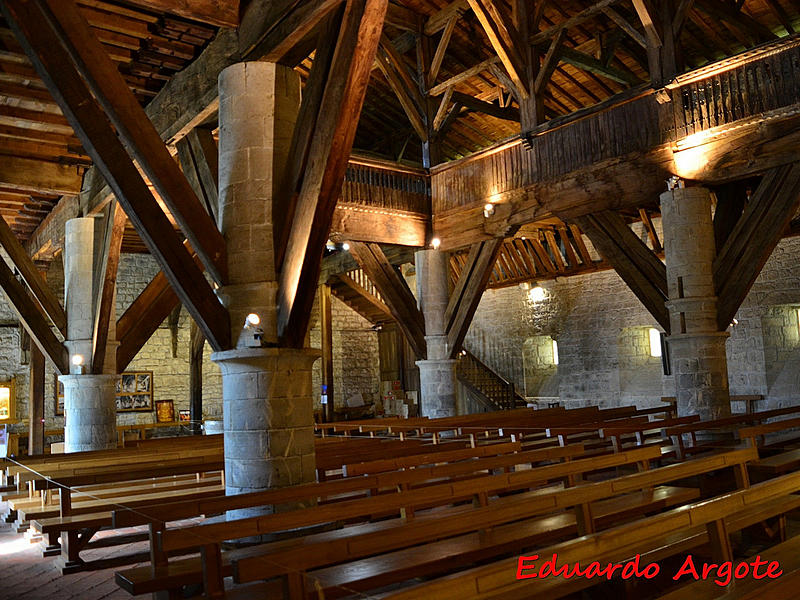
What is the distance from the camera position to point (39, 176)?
9.12 metres

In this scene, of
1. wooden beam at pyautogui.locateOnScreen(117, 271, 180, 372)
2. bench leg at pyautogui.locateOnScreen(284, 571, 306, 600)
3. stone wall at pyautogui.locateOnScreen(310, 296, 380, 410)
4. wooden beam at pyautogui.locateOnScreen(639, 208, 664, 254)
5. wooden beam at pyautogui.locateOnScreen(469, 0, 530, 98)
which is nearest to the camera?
Result: bench leg at pyautogui.locateOnScreen(284, 571, 306, 600)

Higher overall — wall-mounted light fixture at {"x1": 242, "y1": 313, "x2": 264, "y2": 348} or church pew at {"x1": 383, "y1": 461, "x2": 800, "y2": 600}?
wall-mounted light fixture at {"x1": 242, "y1": 313, "x2": 264, "y2": 348}

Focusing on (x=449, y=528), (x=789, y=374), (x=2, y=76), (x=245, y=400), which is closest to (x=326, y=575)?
(x=449, y=528)

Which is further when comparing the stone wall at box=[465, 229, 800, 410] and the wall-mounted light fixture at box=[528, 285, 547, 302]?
the wall-mounted light fixture at box=[528, 285, 547, 302]

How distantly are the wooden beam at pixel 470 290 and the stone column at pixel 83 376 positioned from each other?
17.1 feet

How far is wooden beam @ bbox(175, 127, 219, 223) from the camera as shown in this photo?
5.76m

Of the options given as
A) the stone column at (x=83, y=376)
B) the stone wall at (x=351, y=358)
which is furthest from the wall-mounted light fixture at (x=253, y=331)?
the stone wall at (x=351, y=358)

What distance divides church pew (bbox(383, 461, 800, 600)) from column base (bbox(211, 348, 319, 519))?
7.42 ft

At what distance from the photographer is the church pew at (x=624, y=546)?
85.6 inches

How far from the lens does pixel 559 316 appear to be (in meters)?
15.8

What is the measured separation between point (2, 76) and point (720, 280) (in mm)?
7973

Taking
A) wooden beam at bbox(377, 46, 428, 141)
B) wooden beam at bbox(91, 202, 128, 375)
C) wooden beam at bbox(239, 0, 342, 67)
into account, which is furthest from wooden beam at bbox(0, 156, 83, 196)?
wooden beam at bbox(239, 0, 342, 67)

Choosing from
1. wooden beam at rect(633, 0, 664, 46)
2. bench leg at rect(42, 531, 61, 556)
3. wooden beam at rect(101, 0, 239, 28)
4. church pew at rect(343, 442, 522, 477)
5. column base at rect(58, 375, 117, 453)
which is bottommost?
bench leg at rect(42, 531, 61, 556)

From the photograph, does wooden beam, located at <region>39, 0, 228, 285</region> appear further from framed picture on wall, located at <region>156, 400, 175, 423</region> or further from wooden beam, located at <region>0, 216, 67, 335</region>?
framed picture on wall, located at <region>156, 400, 175, 423</region>
